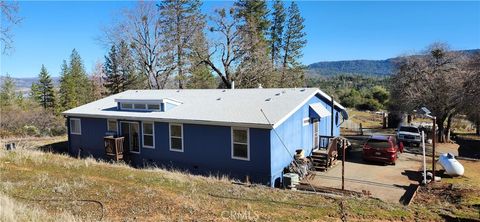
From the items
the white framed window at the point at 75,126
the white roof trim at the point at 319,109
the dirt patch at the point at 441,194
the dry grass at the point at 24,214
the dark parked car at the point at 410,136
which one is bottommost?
the dirt patch at the point at 441,194

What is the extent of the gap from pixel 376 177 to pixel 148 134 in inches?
431

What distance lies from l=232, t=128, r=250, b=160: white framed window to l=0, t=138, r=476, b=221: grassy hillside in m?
2.95

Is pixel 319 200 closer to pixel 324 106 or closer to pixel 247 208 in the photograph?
pixel 247 208

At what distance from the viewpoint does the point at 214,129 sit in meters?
15.5

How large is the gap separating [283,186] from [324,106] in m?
7.43

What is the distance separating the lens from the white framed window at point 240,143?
48.0 feet

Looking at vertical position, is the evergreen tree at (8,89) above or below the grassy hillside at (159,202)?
above

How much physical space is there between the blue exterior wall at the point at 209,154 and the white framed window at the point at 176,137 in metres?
0.19

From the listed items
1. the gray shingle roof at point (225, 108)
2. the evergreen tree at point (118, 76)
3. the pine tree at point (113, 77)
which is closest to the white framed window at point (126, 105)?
the gray shingle roof at point (225, 108)

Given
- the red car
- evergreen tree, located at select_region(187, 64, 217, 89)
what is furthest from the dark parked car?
evergreen tree, located at select_region(187, 64, 217, 89)

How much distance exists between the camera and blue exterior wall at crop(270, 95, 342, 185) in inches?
564

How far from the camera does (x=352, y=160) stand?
18.7m

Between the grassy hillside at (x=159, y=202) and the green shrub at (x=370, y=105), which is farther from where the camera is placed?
the green shrub at (x=370, y=105)

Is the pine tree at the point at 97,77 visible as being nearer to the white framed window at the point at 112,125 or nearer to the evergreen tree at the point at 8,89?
the evergreen tree at the point at 8,89
